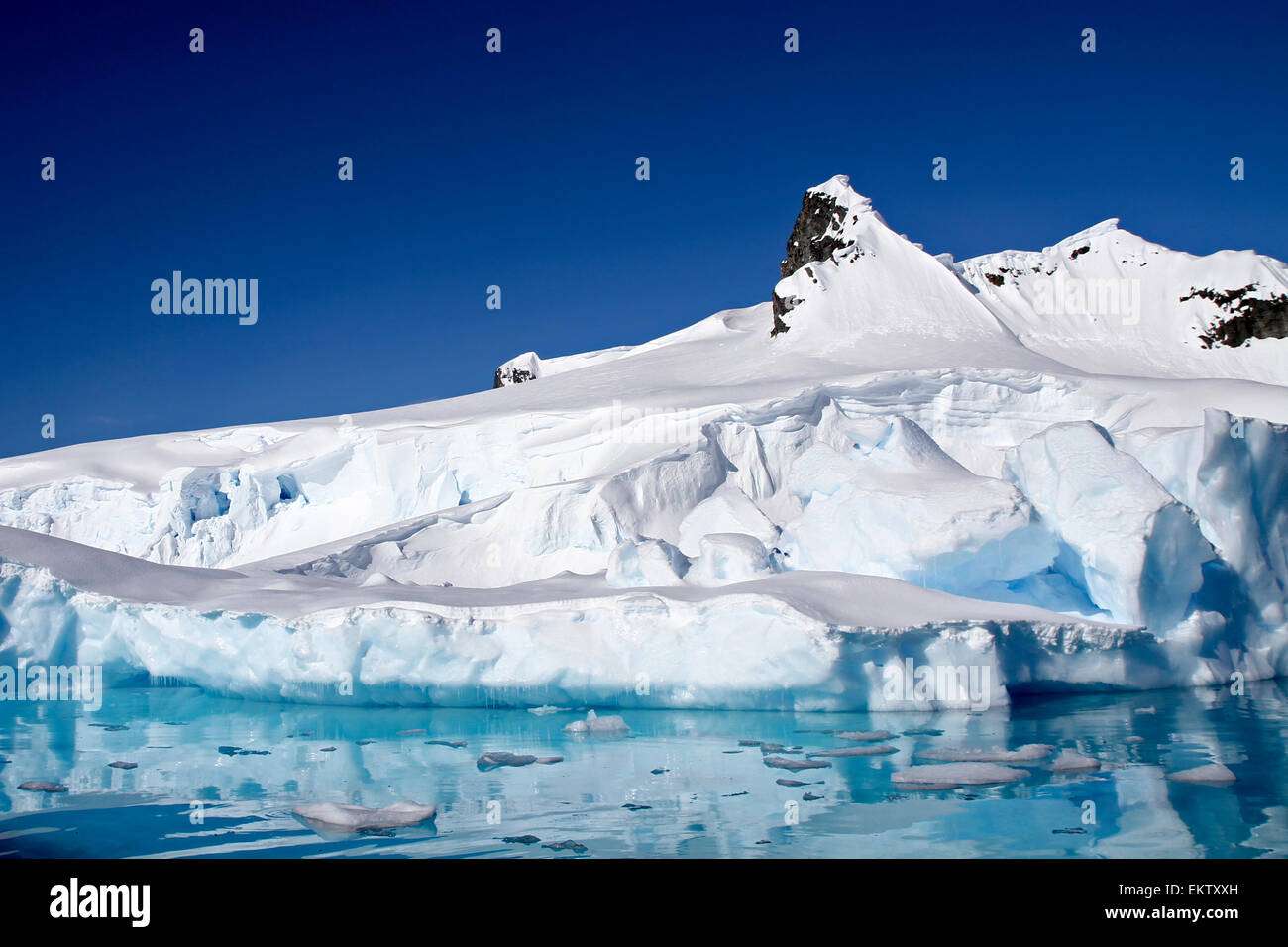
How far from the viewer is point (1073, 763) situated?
6980 mm

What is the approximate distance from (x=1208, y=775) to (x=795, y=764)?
2609 mm

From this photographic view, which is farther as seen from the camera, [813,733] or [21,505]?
[21,505]

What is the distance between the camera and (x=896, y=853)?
5.37 meters

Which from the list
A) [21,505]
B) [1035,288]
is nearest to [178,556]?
[21,505]

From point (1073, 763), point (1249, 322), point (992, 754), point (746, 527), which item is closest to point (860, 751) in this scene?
point (992, 754)

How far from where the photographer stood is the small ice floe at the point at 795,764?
7.12 meters

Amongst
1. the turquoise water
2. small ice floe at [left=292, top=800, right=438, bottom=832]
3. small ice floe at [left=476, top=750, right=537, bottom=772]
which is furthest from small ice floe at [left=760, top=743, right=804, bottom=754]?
small ice floe at [left=292, top=800, right=438, bottom=832]

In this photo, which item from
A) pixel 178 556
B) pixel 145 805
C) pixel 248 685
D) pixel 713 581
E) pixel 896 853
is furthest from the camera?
pixel 178 556

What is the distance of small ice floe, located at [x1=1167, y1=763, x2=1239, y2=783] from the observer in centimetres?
668

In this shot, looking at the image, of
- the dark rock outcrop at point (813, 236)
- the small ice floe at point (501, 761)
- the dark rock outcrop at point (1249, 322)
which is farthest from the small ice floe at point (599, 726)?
the dark rock outcrop at point (1249, 322)

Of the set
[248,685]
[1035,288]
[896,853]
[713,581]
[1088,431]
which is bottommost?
[896,853]

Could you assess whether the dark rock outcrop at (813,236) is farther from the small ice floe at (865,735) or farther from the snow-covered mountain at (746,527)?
the small ice floe at (865,735)

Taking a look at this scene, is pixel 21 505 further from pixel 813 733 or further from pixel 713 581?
pixel 813 733

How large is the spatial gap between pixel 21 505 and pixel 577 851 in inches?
801
